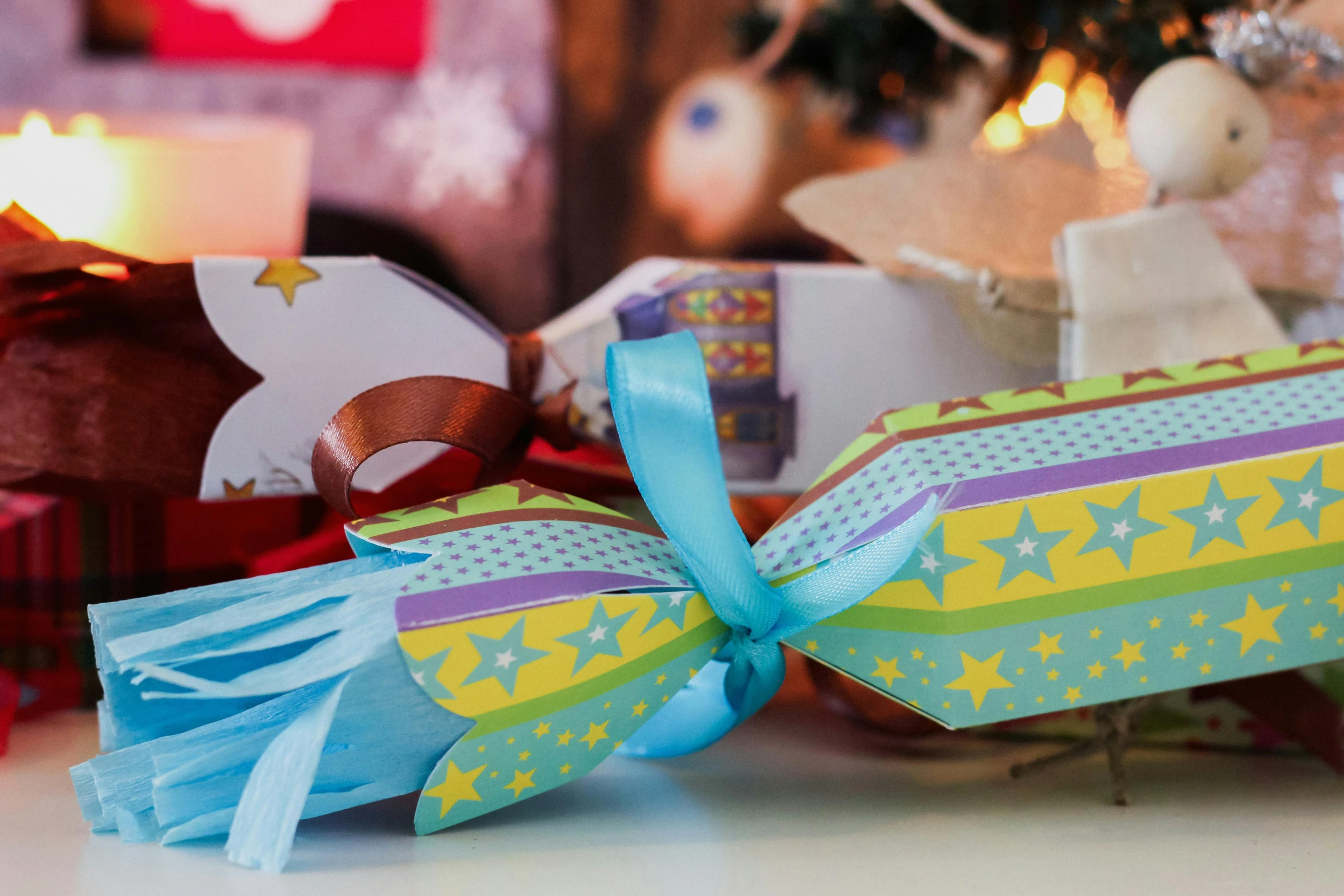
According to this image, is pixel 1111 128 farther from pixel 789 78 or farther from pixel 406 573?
pixel 406 573

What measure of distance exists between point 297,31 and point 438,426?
794 mm

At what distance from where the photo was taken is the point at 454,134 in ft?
3.36

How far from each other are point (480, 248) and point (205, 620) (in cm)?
79

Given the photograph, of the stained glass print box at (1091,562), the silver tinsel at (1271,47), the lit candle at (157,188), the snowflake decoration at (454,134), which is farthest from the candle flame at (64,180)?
the snowflake decoration at (454,134)

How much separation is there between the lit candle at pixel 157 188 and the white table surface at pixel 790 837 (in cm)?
20

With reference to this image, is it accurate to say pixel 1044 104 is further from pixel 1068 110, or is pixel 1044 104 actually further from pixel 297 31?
pixel 297 31

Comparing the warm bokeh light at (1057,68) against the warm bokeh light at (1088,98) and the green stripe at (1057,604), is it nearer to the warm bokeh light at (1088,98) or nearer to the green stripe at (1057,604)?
the warm bokeh light at (1088,98)

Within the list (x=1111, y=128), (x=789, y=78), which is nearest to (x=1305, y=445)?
(x=1111, y=128)

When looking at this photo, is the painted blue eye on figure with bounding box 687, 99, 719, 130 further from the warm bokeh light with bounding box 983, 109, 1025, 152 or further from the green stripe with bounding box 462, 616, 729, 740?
the green stripe with bounding box 462, 616, 729, 740

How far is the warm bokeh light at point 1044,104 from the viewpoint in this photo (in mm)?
622

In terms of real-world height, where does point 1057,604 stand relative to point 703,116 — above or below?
below

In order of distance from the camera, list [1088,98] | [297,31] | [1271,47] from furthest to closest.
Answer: [297,31]
[1088,98]
[1271,47]

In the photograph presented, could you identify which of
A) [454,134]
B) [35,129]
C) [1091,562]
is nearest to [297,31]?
[454,134]

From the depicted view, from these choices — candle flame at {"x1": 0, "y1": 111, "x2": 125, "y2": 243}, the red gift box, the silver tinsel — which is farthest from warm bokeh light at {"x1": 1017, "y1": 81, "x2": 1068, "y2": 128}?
the red gift box
